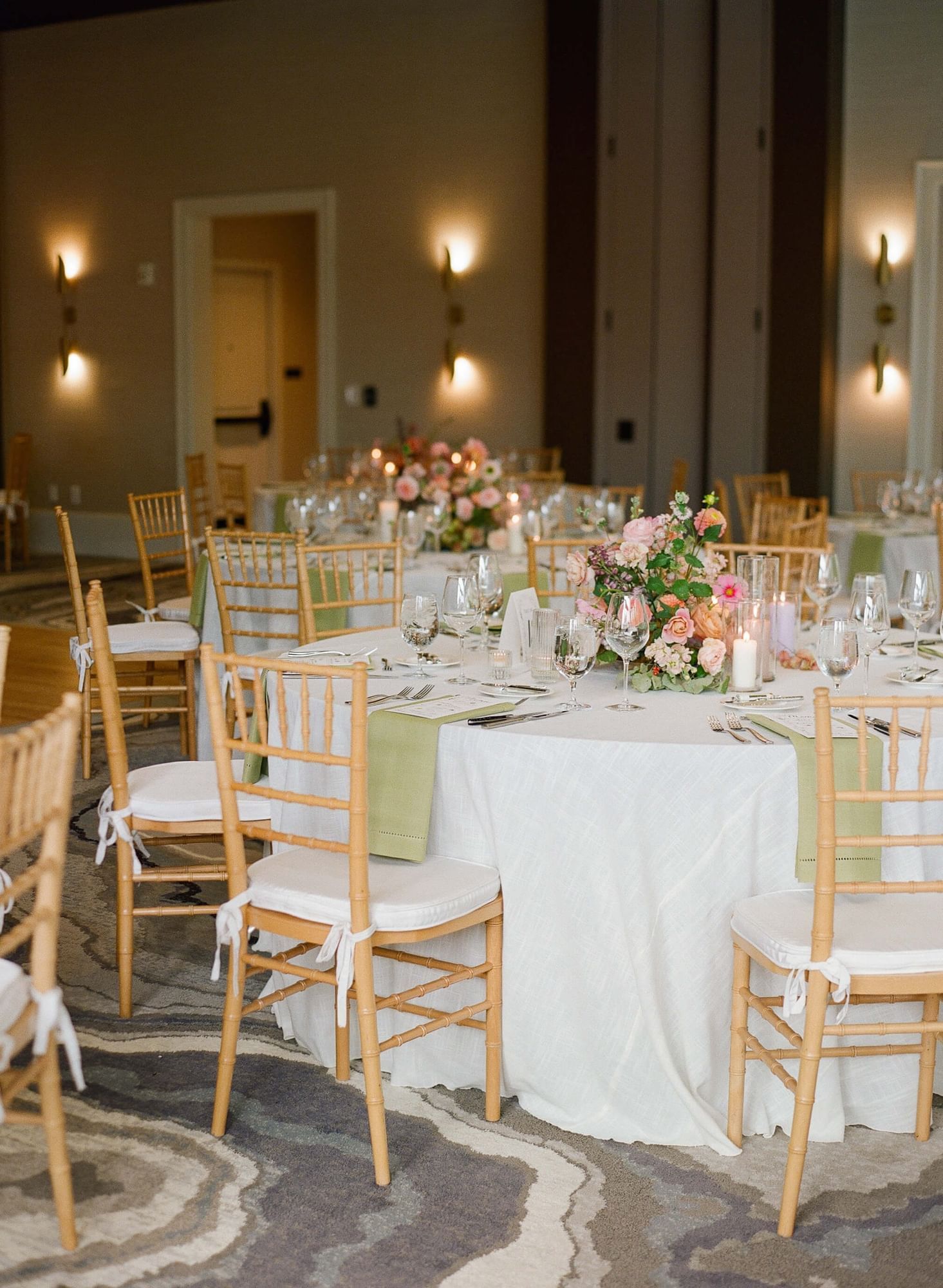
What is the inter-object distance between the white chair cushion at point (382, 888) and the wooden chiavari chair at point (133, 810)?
0.40 meters

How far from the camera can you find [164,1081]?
3195 millimetres

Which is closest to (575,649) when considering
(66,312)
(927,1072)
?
(927,1072)

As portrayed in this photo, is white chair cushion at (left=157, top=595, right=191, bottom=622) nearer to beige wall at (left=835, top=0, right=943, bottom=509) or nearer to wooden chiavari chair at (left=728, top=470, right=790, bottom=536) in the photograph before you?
wooden chiavari chair at (left=728, top=470, right=790, bottom=536)

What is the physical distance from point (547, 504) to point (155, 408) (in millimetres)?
7092

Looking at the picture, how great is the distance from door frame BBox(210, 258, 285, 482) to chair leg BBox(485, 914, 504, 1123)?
1206 centimetres

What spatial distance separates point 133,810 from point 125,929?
13.3 inches

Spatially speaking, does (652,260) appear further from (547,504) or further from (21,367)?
(21,367)

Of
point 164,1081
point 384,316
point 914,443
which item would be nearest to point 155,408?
point 384,316

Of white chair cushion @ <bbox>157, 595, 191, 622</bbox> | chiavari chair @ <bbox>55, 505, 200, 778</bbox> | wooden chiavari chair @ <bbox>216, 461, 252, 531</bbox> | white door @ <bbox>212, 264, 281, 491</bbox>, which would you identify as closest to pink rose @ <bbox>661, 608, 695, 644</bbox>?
chiavari chair @ <bbox>55, 505, 200, 778</bbox>

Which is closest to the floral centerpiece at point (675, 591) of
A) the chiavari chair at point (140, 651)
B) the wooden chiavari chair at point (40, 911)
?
the wooden chiavari chair at point (40, 911)

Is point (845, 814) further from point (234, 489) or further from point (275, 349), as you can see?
point (275, 349)

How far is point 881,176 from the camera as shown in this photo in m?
9.50

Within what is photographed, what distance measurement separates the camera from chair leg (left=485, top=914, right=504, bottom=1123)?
9.86ft

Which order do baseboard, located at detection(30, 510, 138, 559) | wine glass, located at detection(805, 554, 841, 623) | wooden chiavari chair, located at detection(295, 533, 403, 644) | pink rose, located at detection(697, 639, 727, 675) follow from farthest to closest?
1. baseboard, located at detection(30, 510, 138, 559)
2. wooden chiavari chair, located at detection(295, 533, 403, 644)
3. wine glass, located at detection(805, 554, 841, 623)
4. pink rose, located at detection(697, 639, 727, 675)
